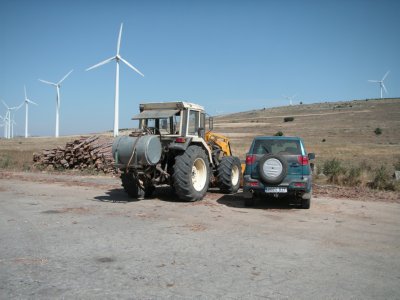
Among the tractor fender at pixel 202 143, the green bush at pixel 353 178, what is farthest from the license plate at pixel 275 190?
the green bush at pixel 353 178

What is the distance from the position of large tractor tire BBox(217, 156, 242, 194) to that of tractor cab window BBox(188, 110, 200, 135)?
1321mm

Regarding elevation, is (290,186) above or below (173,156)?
below

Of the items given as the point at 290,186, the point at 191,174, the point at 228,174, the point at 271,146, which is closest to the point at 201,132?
the point at 228,174

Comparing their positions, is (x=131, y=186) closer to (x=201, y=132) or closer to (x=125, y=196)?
(x=125, y=196)

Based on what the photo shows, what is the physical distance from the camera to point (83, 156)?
773 inches

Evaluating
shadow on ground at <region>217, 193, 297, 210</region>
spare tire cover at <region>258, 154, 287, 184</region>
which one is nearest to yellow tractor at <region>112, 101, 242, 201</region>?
shadow on ground at <region>217, 193, 297, 210</region>

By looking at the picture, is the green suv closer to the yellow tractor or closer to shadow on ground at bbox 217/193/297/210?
shadow on ground at bbox 217/193/297/210

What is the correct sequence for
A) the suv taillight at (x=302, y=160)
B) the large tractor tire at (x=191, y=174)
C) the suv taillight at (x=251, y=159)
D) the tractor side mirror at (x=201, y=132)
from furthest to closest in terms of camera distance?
1. the tractor side mirror at (x=201, y=132)
2. the large tractor tire at (x=191, y=174)
3. the suv taillight at (x=251, y=159)
4. the suv taillight at (x=302, y=160)

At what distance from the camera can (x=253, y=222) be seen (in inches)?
332

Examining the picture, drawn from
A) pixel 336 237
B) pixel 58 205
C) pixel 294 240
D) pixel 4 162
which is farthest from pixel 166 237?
pixel 4 162

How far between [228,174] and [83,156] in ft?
31.1

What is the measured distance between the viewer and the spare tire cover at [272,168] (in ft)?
31.8

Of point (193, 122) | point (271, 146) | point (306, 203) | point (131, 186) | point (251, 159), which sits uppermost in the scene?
point (193, 122)

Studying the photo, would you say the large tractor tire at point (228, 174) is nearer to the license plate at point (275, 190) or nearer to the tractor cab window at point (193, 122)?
the tractor cab window at point (193, 122)
